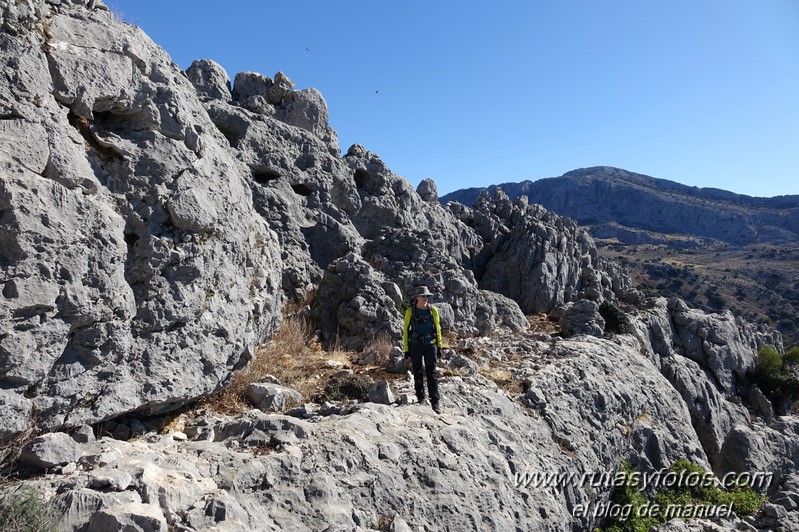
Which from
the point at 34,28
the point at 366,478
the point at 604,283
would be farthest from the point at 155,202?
the point at 604,283

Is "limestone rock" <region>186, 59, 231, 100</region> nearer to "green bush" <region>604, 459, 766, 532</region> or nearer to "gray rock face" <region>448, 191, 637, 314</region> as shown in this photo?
"gray rock face" <region>448, 191, 637, 314</region>

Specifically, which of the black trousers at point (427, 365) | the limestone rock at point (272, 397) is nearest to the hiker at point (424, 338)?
the black trousers at point (427, 365)

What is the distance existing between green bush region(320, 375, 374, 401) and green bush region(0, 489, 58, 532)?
4.64 m

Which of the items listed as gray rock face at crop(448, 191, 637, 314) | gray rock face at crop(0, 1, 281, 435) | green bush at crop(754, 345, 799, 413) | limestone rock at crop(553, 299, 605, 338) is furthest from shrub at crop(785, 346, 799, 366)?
gray rock face at crop(0, 1, 281, 435)

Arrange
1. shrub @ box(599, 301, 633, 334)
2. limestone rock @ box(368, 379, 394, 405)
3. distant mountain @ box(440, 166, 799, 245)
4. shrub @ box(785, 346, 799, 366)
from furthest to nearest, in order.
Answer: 1. distant mountain @ box(440, 166, 799, 245)
2. shrub @ box(785, 346, 799, 366)
3. shrub @ box(599, 301, 633, 334)
4. limestone rock @ box(368, 379, 394, 405)

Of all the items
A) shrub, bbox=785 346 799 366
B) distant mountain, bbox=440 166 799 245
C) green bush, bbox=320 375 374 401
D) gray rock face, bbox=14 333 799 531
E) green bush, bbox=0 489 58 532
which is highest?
distant mountain, bbox=440 166 799 245

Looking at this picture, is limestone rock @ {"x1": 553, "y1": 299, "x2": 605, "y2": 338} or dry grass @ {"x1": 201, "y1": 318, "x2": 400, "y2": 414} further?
limestone rock @ {"x1": 553, "y1": 299, "x2": 605, "y2": 338}

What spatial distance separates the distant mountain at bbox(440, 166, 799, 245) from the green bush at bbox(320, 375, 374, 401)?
105 meters

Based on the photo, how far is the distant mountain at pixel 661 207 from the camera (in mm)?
128875

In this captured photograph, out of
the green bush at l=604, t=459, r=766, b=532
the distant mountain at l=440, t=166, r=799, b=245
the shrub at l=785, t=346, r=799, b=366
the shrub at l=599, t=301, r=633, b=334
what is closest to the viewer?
the green bush at l=604, t=459, r=766, b=532

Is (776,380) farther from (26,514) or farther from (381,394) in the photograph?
(26,514)

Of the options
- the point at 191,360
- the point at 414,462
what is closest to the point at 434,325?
the point at 414,462

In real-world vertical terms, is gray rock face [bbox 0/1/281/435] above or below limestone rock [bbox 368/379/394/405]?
above

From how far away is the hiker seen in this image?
336 inches
